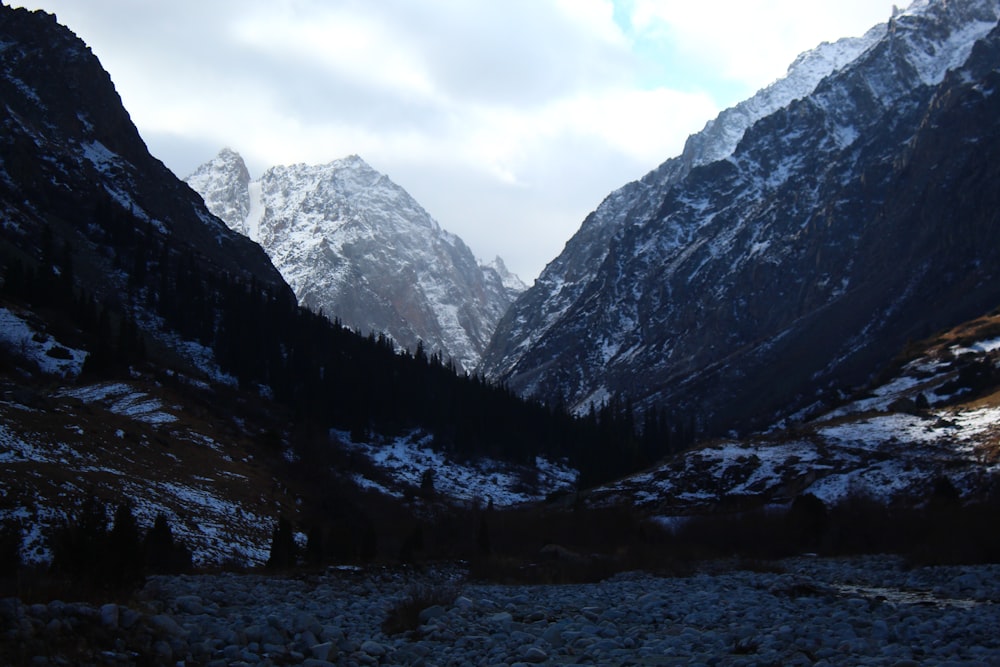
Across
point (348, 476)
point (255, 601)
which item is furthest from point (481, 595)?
point (348, 476)

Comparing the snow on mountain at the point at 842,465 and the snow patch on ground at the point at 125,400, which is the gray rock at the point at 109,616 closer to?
the snow patch on ground at the point at 125,400

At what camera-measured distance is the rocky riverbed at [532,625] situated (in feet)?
53.1

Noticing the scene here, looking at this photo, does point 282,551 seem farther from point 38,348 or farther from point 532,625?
point 38,348

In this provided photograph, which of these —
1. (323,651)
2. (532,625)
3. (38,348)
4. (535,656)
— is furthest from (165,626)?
(38,348)

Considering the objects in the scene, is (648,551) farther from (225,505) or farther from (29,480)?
(29,480)

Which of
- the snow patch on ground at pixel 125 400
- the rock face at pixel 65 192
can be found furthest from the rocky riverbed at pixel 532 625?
the rock face at pixel 65 192

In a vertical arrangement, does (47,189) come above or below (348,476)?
above

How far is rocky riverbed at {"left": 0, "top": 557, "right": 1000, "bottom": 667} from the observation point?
637 inches

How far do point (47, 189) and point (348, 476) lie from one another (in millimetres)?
95165

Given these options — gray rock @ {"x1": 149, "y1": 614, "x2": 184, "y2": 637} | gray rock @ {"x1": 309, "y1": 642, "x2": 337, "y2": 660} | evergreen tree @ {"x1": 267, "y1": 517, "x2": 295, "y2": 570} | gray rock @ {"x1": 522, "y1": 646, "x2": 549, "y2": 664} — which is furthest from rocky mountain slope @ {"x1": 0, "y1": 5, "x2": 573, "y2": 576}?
gray rock @ {"x1": 522, "y1": 646, "x2": 549, "y2": 664}

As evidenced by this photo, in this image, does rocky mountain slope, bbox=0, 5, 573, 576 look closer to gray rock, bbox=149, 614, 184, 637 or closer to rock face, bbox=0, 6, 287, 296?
rock face, bbox=0, 6, 287, 296

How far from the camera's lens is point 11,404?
55.0 metres

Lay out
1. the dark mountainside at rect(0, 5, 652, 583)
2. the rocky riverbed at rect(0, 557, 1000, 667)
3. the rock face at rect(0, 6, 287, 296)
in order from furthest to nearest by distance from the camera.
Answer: the rock face at rect(0, 6, 287, 296), the dark mountainside at rect(0, 5, 652, 583), the rocky riverbed at rect(0, 557, 1000, 667)

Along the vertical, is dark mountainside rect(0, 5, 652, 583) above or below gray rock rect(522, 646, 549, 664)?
above
